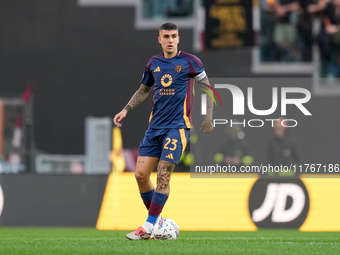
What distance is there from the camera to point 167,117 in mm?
7641

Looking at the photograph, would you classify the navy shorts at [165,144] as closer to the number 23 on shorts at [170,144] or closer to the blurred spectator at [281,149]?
the number 23 on shorts at [170,144]

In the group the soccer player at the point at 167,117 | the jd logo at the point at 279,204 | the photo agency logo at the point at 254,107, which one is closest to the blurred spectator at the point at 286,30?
Result: the photo agency logo at the point at 254,107

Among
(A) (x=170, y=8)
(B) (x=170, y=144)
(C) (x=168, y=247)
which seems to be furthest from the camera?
(A) (x=170, y=8)

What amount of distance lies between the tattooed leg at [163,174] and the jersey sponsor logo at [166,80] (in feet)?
2.38

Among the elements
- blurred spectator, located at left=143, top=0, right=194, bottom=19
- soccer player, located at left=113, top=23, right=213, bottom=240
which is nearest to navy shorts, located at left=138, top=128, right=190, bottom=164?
soccer player, located at left=113, top=23, right=213, bottom=240

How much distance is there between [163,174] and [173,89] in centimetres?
81

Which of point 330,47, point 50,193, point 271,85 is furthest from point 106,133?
point 330,47

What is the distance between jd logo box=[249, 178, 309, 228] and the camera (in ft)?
38.3

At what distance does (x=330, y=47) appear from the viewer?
61.8ft

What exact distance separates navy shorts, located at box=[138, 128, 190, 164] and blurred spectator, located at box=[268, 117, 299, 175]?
6549 mm

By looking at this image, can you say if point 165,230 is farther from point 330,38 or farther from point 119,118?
point 330,38

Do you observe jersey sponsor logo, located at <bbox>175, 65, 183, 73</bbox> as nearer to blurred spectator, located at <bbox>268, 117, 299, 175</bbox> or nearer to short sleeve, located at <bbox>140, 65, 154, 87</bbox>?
short sleeve, located at <bbox>140, 65, 154, 87</bbox>

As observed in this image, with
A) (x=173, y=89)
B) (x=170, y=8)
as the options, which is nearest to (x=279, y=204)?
(x=173, y=89)

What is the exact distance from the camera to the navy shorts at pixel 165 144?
7570mm
